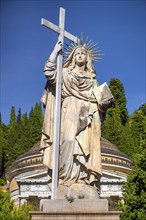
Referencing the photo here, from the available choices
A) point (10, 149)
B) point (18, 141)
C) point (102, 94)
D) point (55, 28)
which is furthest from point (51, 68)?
point (18, 141)

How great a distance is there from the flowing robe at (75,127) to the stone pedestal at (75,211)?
0.64 meters

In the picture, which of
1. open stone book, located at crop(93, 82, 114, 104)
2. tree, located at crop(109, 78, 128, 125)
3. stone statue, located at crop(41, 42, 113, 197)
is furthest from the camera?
tree, located at crop(109, 78, 128, 125)

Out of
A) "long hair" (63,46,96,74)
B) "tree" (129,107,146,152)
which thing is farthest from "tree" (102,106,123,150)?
"long hair" (63,46,96,74)

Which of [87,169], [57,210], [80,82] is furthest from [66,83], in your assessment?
[57,210]

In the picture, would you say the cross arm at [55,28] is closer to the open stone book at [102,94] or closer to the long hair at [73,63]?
the long hair at [73,63]

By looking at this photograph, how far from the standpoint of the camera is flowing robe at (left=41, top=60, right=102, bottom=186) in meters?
8.98

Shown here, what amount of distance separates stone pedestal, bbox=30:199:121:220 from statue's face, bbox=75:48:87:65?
2.97 m

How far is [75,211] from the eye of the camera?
27.0 feet

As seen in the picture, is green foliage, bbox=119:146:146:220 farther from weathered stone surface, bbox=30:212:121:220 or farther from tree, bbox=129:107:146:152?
tree, bbox=129:107:146:152

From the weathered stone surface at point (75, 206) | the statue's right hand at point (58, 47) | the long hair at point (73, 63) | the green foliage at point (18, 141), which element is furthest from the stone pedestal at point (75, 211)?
the green foliage at point (18, 141)

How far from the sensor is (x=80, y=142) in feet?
29.6

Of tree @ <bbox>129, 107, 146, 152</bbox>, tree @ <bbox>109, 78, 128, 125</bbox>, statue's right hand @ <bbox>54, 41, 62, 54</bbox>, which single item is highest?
tree @ <bbox>109, 78, 128, 125</bbox>

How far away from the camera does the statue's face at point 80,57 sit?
9844 mm

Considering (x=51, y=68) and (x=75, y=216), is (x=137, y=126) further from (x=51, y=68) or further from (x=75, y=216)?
(x=75, y=216)
